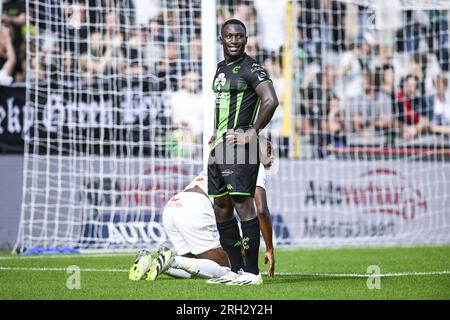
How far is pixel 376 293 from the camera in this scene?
7.13 m

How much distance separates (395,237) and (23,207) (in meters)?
6.13

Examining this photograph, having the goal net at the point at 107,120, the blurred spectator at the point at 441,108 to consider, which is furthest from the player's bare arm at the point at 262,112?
the blurred spectator at the point at 441,108

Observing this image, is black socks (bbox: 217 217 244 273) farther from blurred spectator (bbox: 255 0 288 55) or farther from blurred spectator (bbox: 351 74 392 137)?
blurred spectator (bbox: 351 74 392 137)

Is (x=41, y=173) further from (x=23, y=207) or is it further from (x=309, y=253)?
(x=309, y=253)

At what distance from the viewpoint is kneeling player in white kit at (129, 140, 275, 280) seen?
8.34m

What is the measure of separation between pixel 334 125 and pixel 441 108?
6.74ft

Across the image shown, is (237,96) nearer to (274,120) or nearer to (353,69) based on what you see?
(274,120)

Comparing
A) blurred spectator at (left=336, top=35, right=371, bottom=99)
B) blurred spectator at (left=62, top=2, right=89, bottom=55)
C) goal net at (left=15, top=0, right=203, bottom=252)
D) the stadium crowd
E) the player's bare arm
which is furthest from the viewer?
blurred spectator at (left=336, top=35, right=371, bottom=99)

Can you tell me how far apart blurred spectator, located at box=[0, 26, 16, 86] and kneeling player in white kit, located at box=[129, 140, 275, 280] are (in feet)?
18.4

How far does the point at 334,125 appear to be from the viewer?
1603cm

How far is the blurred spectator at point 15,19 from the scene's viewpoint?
45.9 feet

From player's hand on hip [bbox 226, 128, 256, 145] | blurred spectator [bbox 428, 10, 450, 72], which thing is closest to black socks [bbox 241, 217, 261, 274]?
player's hand on hip [bbox 226, 128, 256, 145]

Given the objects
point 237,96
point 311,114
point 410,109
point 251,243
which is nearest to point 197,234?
point 251,243
